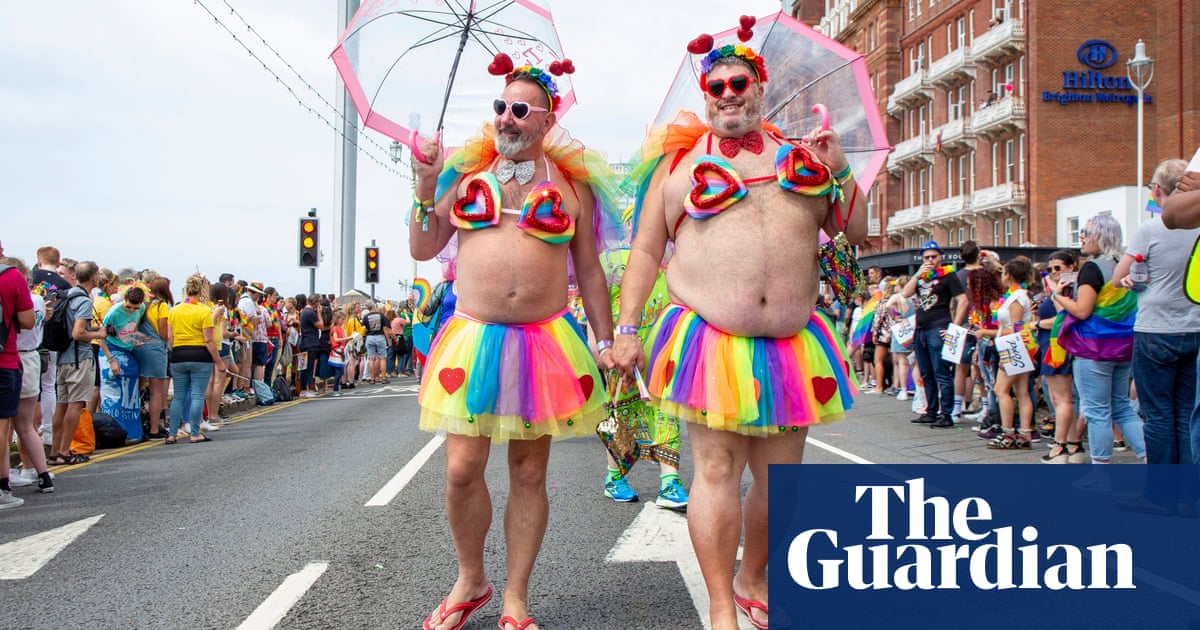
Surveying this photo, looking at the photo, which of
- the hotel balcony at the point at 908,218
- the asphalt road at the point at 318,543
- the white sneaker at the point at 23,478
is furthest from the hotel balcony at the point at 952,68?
the white sneaker at the point at 23,478

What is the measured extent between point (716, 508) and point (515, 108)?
168 cm

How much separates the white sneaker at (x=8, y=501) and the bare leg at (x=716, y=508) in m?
5.55

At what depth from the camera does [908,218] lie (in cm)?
4531

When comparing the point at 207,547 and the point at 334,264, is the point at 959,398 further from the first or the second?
the point at 334,264

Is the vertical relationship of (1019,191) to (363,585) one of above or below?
above

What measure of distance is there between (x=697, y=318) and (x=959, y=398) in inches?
353

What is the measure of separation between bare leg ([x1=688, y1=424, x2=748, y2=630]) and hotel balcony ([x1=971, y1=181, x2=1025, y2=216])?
122 ft

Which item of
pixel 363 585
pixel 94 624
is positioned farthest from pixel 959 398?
pixel 94 624

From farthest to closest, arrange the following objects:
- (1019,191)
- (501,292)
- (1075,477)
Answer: (1019,191)
(1075,477)
(501,292)

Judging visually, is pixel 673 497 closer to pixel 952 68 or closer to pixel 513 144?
pixel 513 144

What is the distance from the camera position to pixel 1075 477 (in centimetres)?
711

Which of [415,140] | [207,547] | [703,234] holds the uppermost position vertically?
[415,140]

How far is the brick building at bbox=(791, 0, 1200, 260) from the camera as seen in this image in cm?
3525

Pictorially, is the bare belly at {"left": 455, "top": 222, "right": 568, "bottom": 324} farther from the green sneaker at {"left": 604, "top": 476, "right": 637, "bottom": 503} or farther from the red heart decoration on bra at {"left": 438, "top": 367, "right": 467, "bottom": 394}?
the green sneaker at {"left": 604, "top": 476, "right": 637, "bottom": 503}
